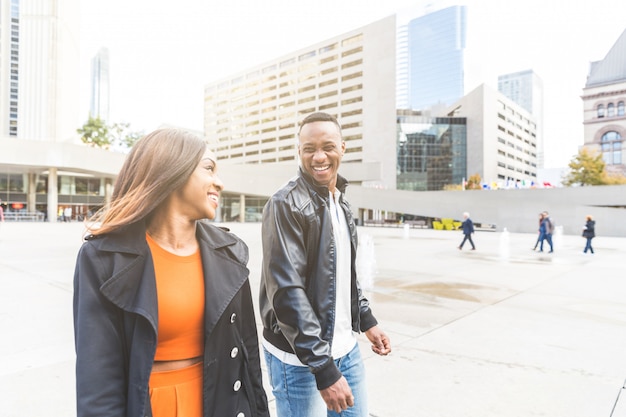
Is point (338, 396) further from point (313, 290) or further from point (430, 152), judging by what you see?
point (430, 152)

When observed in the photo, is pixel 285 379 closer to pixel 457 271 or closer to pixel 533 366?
pixel 533 366

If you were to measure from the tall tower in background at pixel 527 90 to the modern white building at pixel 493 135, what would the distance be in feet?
346

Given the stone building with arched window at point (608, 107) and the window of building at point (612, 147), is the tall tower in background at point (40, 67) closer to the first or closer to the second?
the stone building with arched window at point (608, 107)

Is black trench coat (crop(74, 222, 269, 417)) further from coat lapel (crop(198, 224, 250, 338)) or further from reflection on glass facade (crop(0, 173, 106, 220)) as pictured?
reflection on glass facade (crop(0, 173, 106, 220))

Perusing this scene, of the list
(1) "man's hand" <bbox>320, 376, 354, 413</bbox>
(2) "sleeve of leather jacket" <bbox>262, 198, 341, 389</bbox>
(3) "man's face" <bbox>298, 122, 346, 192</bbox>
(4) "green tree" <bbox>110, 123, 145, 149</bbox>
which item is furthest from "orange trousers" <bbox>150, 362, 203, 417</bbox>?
(4) "green tree" <bbox>110, 123, 145, 149</bbox>

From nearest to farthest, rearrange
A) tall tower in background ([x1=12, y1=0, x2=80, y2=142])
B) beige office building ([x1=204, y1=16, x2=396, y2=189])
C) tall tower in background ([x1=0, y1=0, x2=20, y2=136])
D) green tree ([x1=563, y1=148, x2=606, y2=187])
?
1. green tree ([x1=563, y1=148, x2=606, y2=187])
2. beige office building ([x1=204, y1=16, x2=396, y2=189])
3. tall tower in background ([x1=12, y1=0, x2=80, y2=142])
4. tall tower in background ([x1=0, y1=0, x2=20, y2=136])

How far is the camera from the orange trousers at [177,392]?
1425 millimetres

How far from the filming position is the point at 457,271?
10695 millimetres

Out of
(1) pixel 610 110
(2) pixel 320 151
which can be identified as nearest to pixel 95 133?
(2) pixel 320 151

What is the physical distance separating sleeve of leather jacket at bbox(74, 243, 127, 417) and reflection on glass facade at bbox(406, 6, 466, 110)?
4771 inches

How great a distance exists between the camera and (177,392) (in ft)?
4.78

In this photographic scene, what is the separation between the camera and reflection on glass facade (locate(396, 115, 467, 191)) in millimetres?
72375

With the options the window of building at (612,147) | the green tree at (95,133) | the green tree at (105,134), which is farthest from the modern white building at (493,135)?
the green tree at (95,133)

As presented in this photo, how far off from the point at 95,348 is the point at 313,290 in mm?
912
